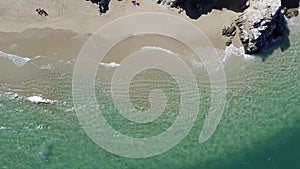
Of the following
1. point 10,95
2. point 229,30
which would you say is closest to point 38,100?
point 10,95

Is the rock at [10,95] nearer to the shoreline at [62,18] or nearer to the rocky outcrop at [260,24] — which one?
the shoreline at [62,18]

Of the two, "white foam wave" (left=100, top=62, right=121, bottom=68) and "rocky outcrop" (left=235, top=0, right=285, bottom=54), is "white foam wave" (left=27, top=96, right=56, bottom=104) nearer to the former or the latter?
"white foam wave" (left=100, top=62, right=121, bottom=68)

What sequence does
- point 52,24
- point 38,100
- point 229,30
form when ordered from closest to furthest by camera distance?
point 52,24 → point 38,100 → point 229,30

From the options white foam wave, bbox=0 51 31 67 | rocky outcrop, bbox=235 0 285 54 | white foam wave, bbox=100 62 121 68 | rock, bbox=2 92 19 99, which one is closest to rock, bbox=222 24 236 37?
rocky outcrop, bbox=235 0 285 54

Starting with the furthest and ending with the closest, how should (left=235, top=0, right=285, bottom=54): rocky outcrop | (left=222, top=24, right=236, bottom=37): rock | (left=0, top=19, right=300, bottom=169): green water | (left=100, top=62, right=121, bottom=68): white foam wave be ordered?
(left=222, top=24, right=236, bottom=37): rock, (left=100, top=62, right=121, bottom=68): white foam wave, (left=0, top=19, right=300, bottom=169): green water, (left=235, top=0, right=285, bottom=54): rocky outcrop

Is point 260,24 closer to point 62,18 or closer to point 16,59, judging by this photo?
point 62,18

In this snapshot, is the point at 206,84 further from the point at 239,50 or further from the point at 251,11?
the point at 251,11

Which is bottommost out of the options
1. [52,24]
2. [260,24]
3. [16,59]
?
[16,59]

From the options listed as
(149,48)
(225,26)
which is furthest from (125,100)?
(225,26)
